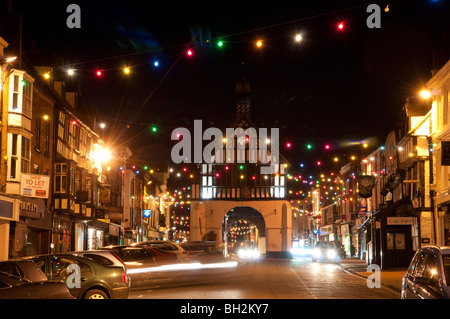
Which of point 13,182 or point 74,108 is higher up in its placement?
point 74,108

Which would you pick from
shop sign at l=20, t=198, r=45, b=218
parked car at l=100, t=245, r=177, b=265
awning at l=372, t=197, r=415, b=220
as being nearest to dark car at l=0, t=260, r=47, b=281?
parked car at l=100, t=245, r=177, b=265

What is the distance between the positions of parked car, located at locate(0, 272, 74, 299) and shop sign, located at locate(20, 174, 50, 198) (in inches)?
704

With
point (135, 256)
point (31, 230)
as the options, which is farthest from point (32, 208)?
point (135, 256)

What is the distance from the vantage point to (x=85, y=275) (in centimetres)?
1453

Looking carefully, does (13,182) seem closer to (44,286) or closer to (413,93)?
(44,286)

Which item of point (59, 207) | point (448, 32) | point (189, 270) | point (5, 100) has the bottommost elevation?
point (189, 270)

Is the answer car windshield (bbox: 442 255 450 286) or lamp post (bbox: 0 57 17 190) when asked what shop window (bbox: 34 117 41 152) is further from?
car windshield (bbox: 442 255 450 286)

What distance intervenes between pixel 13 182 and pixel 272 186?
43532mm

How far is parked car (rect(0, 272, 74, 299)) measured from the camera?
953cm

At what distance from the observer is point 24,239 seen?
3034cm

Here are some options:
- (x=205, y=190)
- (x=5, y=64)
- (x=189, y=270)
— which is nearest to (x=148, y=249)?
(x=189, y=270)

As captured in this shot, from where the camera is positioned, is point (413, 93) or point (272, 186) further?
point (272, 186)

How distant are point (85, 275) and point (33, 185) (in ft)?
46.6

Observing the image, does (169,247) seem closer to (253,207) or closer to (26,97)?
(26,97)
